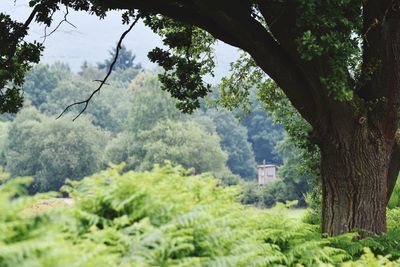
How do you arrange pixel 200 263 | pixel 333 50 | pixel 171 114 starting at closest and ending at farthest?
pixel 200 263
pixel 333 50
pixel 171 114

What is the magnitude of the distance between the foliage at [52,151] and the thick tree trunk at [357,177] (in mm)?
71893

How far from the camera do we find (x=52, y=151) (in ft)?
266

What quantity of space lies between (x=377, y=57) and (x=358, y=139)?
1.24 metres

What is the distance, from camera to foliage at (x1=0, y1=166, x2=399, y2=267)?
3082 millimetres

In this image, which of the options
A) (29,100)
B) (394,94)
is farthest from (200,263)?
(29,100)

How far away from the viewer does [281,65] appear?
956 cm

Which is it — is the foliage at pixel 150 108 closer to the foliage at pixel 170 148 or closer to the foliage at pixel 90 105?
the foliage at pixel 170 148

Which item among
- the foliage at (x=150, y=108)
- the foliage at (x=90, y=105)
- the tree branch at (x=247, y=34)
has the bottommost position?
the tree branch at (x=247, y=34)

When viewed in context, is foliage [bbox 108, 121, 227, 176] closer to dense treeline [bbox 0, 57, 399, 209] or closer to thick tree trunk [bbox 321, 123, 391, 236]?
dense treeline [bbox 0, 57, 399, 209]

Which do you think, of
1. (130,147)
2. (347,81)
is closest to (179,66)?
(347,81)

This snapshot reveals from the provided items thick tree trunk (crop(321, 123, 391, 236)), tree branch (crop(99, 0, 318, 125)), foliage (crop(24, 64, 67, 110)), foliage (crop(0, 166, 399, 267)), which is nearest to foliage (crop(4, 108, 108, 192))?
foliage (crop(24, 64, 67, 110))

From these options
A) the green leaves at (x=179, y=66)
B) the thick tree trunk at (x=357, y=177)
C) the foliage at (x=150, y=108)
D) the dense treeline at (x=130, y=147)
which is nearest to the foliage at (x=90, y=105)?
the dense treeline at (x=130, y=147)

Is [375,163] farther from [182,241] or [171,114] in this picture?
[171,114]

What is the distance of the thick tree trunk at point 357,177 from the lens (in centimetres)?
954
